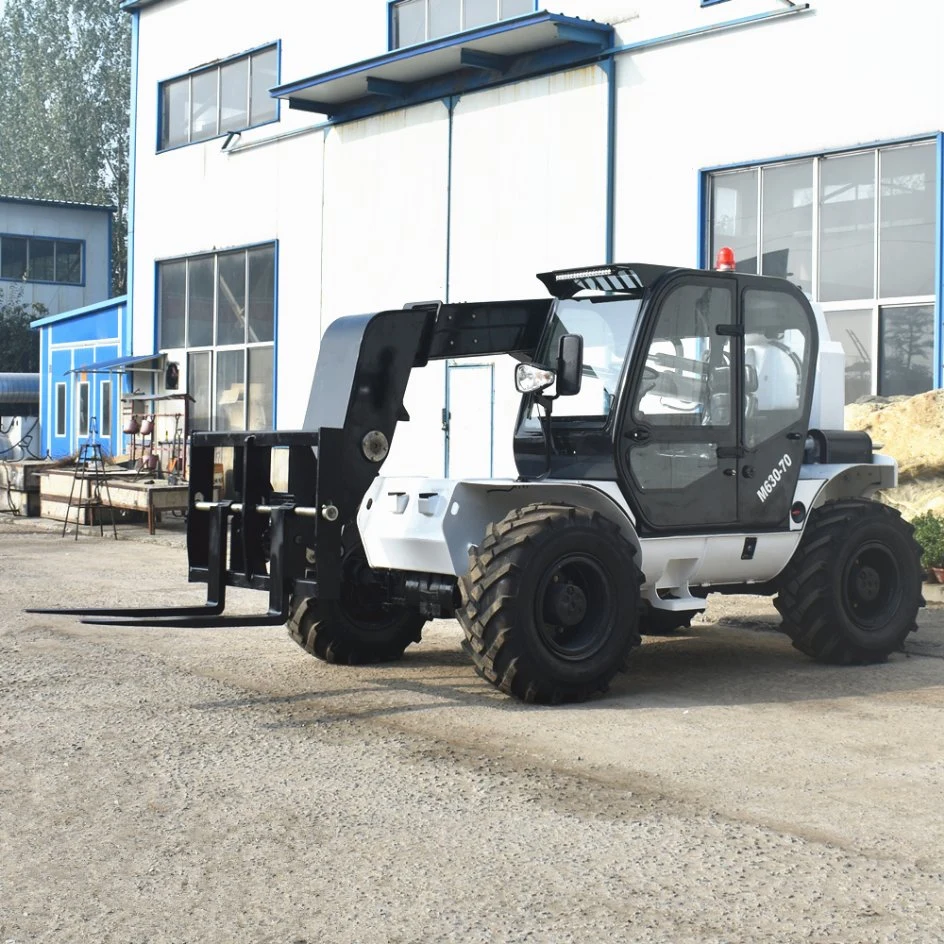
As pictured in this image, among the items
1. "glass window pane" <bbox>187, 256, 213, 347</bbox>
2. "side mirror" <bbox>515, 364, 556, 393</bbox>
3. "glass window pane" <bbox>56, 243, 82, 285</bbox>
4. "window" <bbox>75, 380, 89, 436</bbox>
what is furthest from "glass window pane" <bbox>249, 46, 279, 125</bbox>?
"glass window pane" <bbox>56, 243, 82, 285</bbox>

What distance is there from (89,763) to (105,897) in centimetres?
187

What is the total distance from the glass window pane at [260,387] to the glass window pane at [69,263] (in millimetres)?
27076

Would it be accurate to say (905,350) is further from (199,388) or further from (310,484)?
(199,388)

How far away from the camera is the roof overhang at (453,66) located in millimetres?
17688

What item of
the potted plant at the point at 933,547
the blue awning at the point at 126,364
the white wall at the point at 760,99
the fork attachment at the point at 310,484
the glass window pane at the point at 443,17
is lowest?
the potted plant at the point at 933,547

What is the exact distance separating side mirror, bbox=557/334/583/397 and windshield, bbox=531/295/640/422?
1.41 ft

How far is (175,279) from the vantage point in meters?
26.6

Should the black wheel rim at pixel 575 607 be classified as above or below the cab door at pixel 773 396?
below

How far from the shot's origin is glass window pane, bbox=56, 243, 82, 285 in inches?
1921

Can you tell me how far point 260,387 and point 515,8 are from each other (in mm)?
7843

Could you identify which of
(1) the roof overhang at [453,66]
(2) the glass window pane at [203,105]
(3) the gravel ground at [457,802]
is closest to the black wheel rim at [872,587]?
(3) the gravel ground at [457,802]

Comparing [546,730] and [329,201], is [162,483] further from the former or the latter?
[546,730]

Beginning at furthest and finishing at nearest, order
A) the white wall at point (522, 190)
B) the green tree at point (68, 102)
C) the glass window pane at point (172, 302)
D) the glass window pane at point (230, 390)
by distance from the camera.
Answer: the green tree at point (68, 102) → the glass window pane at point (172, 302) → the glass window pane at point (230, 390) → the white wall at point (522, 190)

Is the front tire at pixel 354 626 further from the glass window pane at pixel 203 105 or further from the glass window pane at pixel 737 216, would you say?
the glass window pane at pixel 203 105
